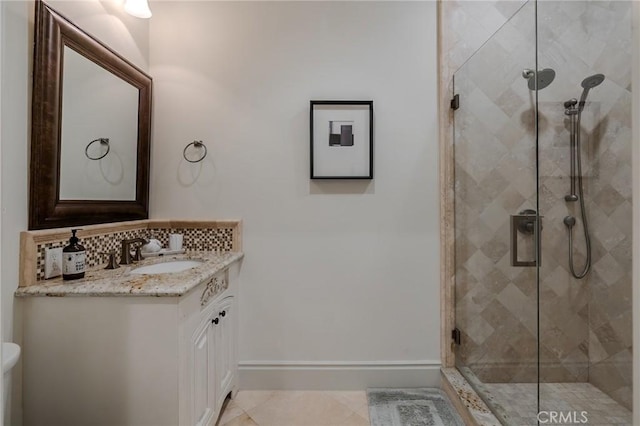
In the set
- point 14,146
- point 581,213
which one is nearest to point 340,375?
point 581,213

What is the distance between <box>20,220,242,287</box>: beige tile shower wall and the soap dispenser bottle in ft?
0.30

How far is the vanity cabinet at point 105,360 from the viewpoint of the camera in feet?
4.22

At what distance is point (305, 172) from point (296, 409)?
4.69ft

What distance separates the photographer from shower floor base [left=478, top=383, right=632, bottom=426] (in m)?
1.55

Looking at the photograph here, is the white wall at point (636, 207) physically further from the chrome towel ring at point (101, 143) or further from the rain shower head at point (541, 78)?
the chrome towel ring at point (101, 143)

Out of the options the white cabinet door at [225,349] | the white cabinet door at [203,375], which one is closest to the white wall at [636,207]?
the white cabinet door at [203,375]

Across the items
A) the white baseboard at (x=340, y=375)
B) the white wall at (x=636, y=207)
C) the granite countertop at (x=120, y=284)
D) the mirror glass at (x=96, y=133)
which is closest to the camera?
the white wall at (x=636, y=207)

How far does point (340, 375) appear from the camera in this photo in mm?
2123

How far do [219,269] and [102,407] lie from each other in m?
0.69

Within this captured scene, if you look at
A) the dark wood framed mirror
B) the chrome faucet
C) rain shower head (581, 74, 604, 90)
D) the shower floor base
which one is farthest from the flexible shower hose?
the dark wood framed mirror

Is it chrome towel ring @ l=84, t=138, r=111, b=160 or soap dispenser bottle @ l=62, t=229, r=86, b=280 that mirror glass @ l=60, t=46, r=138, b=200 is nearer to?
chrome towel ring @ l=84, t=138, r=111, b=160

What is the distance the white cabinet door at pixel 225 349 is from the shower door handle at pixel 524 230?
5.24ft

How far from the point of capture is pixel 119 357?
50.7 inches

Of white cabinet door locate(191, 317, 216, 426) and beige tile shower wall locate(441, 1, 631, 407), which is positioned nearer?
white cabinet door locate(191, 317, 216, 426)
